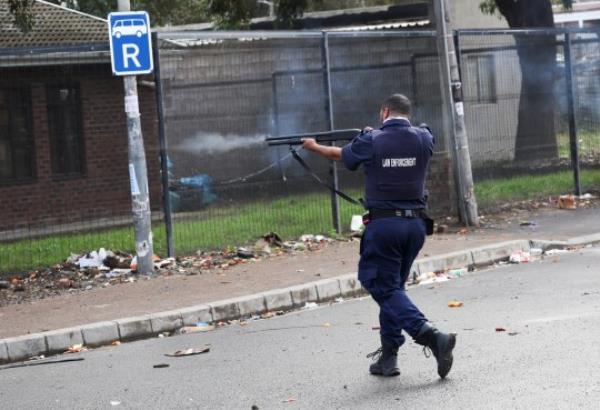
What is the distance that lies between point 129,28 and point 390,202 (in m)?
5.53

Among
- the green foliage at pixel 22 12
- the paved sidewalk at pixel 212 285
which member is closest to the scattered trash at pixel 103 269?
the paved sidewalk at pixel 212 285

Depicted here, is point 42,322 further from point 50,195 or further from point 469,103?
point 469,103

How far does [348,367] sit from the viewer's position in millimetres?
7801

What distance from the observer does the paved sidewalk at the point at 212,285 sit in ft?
33.9

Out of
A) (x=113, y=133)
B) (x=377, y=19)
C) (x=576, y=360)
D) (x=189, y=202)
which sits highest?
(x=377, y=19)

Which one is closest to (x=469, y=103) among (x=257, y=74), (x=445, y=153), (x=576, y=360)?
(x=445, y=153)

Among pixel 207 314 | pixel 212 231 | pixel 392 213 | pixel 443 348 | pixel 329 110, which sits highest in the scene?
pixel 329 110

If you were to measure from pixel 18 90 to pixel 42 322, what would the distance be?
12.4 feet

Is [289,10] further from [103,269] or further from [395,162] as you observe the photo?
[395,162]

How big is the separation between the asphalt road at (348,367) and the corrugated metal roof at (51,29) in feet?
36.0

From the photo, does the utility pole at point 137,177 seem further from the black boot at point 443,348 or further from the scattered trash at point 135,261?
the black boot at point 443,348

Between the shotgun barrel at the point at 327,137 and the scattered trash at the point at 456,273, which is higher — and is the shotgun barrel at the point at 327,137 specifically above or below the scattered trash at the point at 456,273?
above

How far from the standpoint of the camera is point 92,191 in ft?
43.0

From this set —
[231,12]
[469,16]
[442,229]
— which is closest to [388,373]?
[442,229]
